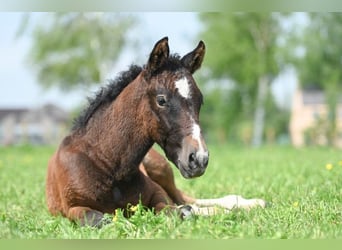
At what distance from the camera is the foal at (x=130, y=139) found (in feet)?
15.2

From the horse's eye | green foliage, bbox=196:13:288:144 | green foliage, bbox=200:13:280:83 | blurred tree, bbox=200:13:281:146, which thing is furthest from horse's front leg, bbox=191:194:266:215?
green foliage, bbox=200:13:280:83

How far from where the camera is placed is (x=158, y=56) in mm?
4844

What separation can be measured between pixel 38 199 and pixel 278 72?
2973cm

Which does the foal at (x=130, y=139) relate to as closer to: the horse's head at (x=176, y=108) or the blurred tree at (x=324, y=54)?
the horse's head at (x=176, y=108)

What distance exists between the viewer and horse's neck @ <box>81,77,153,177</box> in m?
5.03

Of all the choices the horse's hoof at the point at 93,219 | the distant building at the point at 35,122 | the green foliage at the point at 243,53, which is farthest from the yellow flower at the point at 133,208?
the green foliage at the point at 243,53

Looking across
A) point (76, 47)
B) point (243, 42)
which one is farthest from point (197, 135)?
point (243, 42)

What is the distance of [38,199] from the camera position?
23.0 feet

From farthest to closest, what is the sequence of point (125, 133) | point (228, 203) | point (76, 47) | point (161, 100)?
point (76, 47)
point (228, 203)
point (125, 133)
point (161, 100)

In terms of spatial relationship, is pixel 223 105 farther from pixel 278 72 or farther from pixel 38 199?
pixel 38 199

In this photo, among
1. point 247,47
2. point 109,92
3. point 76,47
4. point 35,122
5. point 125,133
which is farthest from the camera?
point 35,122

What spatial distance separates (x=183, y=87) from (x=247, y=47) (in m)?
30.7

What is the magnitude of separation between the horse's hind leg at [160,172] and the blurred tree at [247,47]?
88.3ft

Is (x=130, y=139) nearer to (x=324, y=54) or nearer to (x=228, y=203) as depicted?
(x=228, y=203)
